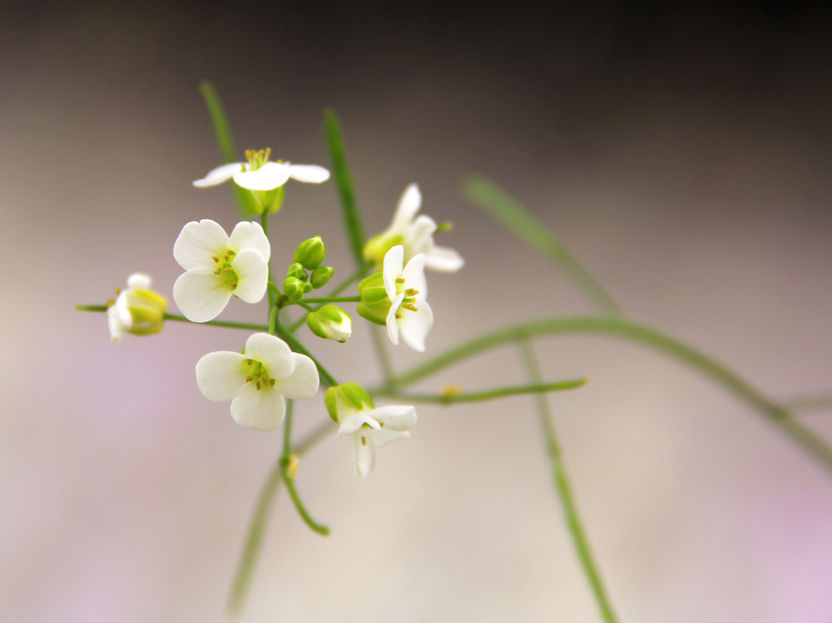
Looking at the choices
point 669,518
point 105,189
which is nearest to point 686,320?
point 669,518

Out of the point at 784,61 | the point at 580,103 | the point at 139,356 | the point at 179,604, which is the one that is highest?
the point at 784,61

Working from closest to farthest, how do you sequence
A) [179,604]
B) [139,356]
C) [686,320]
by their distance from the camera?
[179,604] < [139,356] < [686,320]

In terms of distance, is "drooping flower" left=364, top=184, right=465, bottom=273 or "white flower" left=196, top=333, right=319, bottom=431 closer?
"white flower" left=196, top=333, right=319, bottom=431

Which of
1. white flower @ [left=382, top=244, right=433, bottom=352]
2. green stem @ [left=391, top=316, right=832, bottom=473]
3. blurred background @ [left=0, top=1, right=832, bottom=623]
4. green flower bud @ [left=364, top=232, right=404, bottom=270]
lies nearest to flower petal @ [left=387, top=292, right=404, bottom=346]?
white flower @ [left=382, top=244, right=433, bottom=352]

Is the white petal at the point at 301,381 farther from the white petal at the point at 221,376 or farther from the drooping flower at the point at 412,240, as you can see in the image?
the drooping flower at the point at 412,240

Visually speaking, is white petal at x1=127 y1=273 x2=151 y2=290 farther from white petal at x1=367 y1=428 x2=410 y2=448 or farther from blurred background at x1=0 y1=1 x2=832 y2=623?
blurred background at x1=0 y1=1 x2=832 y2=623

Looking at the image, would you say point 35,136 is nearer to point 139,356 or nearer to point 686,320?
point 139,356
